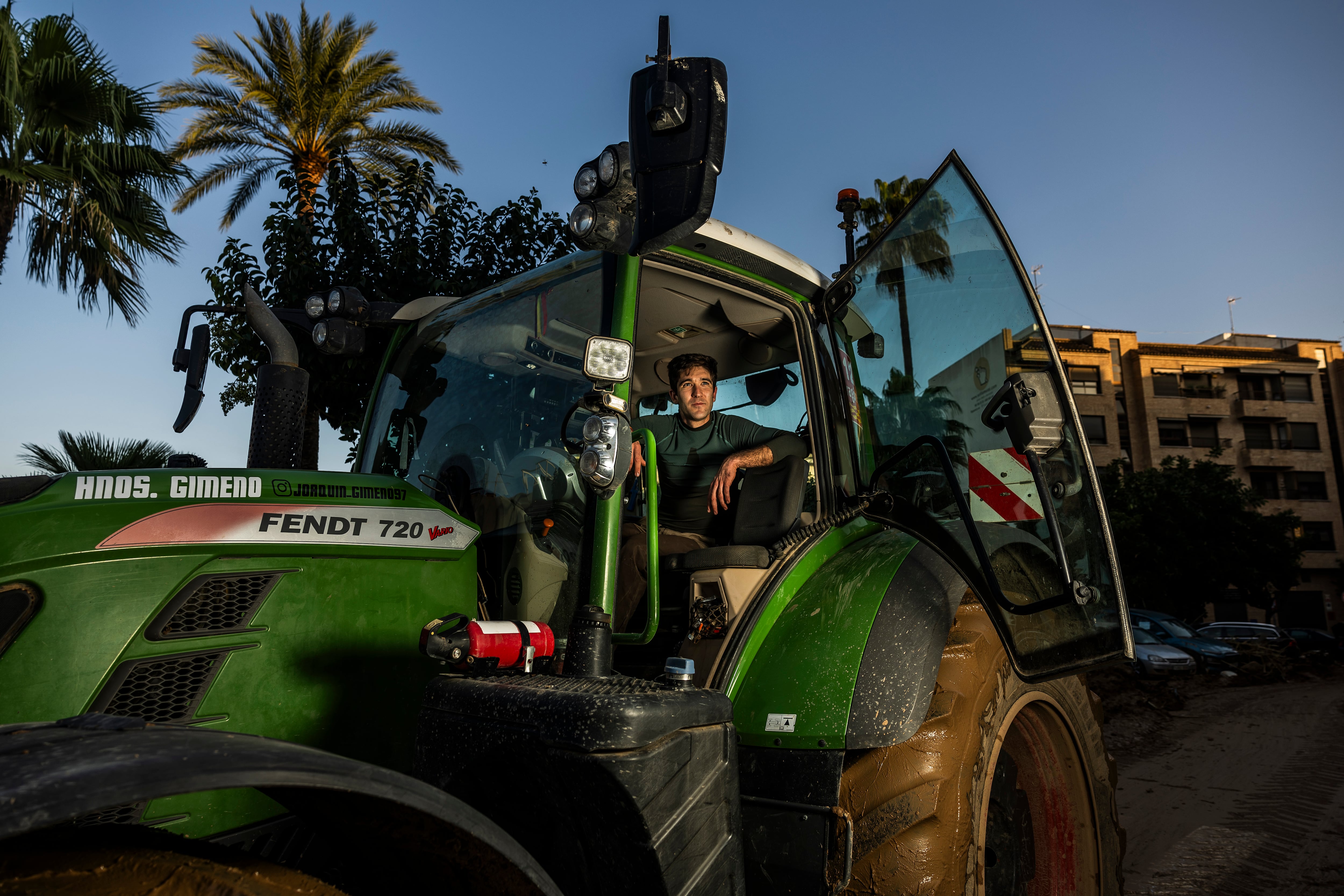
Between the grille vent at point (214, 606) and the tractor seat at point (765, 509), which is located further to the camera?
the tractor seat at point (765, 509)

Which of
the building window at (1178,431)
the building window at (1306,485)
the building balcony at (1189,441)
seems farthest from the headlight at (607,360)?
the building window at (1306,485)

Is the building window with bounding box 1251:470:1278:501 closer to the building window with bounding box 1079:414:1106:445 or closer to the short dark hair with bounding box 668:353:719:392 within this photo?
the building window with bounding box 1079:414:1106:445

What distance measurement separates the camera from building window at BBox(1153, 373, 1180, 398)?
160ft

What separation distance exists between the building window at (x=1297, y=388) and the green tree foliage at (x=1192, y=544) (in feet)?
66.1

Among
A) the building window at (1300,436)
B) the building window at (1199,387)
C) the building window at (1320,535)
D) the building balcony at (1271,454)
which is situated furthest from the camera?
the building window at (1300,436)

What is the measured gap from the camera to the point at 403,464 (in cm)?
281

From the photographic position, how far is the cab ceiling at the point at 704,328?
293 centimetres

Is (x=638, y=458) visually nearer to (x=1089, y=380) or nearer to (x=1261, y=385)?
(x=1089, y=380)

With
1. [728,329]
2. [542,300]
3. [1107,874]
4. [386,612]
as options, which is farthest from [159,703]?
[1107,874]

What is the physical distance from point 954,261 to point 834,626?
1226mm

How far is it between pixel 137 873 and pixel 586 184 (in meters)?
1.58

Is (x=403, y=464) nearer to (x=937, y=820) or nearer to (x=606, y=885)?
(x=606, y=885)

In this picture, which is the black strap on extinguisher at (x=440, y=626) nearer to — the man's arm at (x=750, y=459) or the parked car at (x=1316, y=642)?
the man's arm at (x=750, y=459)

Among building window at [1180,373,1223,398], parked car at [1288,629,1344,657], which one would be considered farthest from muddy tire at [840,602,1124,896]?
building window at [1180,373,1223,398]
